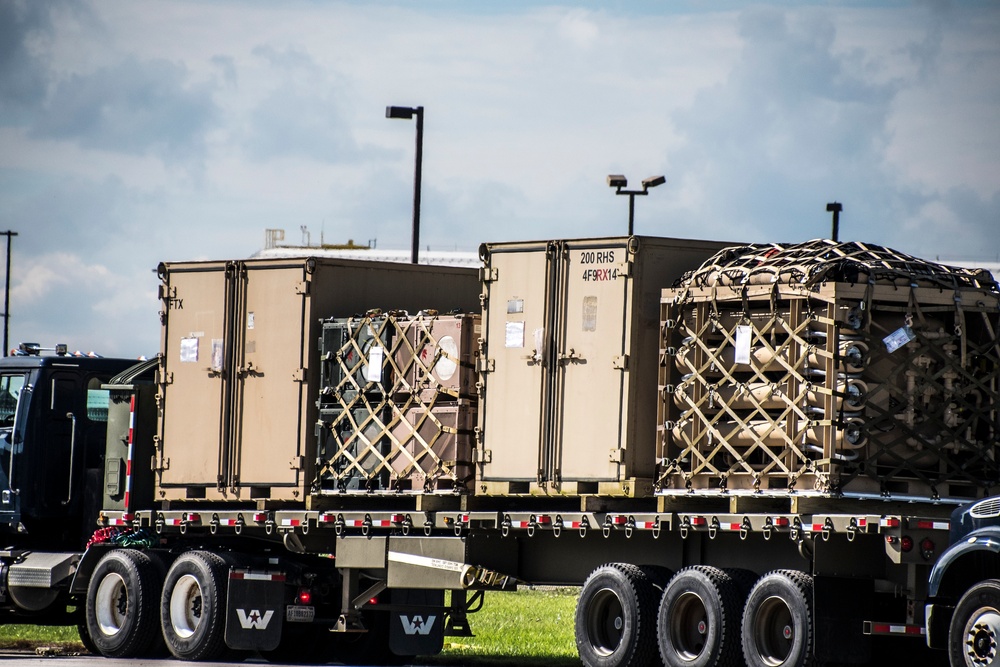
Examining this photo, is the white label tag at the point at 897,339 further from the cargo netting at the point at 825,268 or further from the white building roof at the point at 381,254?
the white building roof at the point at 381,254

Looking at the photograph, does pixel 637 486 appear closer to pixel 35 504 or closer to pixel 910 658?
pixel 910 658

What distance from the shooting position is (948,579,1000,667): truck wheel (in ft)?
42.2

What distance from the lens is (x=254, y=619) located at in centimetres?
1966

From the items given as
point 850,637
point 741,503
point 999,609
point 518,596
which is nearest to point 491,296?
point 741,503

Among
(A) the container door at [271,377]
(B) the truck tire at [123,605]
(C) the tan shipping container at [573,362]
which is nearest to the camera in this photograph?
(C) the tan shipping container at [573,362]

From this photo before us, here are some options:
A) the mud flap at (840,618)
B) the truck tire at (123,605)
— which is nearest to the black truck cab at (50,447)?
the truck tire at (123,605)

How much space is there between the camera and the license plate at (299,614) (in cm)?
1973

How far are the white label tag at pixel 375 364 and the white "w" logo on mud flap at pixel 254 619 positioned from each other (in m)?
3.19

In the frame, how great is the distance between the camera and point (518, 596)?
1329 inches

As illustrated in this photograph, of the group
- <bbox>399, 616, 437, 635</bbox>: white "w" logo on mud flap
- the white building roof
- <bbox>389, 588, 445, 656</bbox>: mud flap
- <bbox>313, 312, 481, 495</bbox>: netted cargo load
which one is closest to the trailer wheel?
<bbox>313, 312, 481, 495</bbox>: netted cargo load

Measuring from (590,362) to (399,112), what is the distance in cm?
1433

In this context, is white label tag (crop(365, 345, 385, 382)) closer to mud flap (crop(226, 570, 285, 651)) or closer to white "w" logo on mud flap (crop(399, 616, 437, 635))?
white "w" logo on mud flap (crop(399, 616, 437, 635))

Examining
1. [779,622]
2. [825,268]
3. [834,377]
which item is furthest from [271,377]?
[834,377]

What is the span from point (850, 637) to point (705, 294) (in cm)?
309
